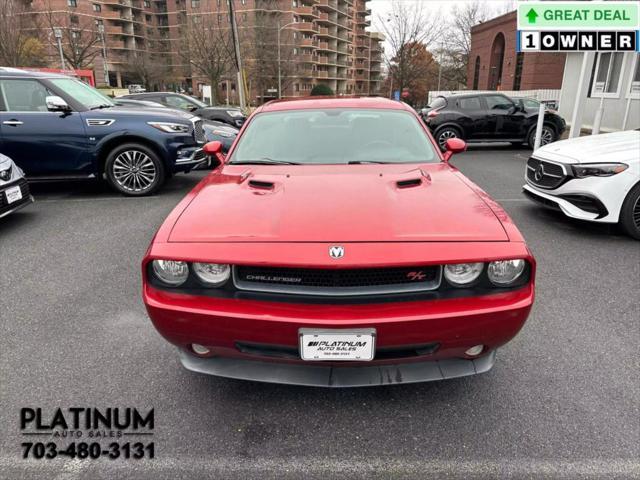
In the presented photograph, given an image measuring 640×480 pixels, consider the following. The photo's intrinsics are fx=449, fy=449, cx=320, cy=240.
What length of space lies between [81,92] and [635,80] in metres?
14.6

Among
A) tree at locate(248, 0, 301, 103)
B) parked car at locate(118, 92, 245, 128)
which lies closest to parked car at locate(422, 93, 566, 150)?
parked car at locate(118, 92, 245, 128)

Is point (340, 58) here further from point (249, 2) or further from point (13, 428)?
point (13, 428)

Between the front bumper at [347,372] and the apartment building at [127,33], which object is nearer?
the front bumper at [347,372]

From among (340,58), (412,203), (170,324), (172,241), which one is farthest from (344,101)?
(340,58)

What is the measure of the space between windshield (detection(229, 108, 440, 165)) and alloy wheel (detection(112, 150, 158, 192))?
3.82m

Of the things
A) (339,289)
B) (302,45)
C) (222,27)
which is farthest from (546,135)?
(302,45)

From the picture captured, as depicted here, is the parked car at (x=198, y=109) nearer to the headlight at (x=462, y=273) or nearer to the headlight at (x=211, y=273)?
the headlight at (x=211, y=273)

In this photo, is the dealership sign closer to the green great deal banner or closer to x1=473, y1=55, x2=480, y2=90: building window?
the green great deal banner

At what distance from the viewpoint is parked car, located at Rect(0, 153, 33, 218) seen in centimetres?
501

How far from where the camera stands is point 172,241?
2088mm

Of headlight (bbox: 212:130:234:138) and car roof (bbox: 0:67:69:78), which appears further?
headlight (bbox: 212:130:234:138)

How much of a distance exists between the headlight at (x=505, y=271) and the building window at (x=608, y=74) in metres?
14.8

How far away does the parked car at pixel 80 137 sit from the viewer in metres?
6.43

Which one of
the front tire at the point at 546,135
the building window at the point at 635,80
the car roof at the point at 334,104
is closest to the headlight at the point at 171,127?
the car roof at the point at 334,104
